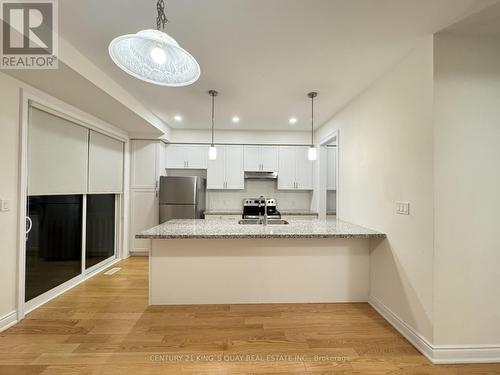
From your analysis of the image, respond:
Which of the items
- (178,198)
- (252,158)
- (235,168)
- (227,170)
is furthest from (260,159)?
(178,198)

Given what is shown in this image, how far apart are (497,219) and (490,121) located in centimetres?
74

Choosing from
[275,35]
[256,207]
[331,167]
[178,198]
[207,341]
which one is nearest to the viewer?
[275,35]

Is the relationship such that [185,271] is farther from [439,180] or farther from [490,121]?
[490,121]

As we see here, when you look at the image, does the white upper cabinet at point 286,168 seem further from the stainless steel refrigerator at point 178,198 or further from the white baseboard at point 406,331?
the white baseboard at point 406,331

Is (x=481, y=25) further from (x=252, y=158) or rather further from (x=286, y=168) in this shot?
(x=252, y=158)

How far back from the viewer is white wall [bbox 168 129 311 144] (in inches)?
185

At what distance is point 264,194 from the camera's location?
510cm

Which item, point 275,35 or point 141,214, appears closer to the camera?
point 275,35

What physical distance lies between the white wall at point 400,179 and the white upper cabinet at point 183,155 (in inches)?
115

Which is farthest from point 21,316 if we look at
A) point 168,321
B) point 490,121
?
point 490,121

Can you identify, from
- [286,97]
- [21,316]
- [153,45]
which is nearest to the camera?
[153,45]

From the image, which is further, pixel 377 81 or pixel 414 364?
pixel 377 81

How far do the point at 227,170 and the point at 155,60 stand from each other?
3581mm

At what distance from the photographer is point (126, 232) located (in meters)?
4.24
